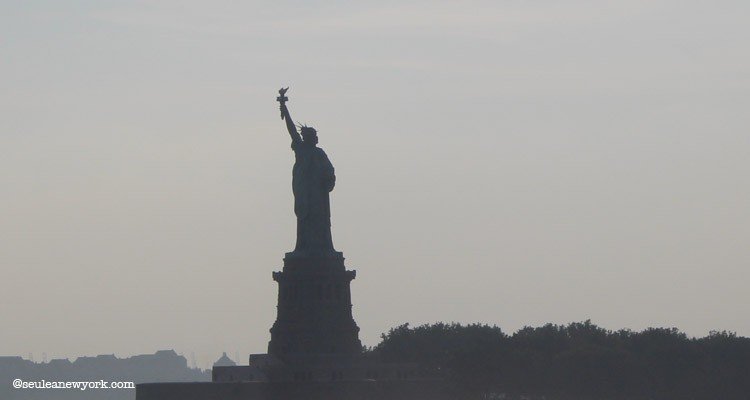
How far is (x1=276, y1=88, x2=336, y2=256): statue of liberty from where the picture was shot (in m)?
97.8

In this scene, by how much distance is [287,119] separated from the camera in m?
97.6

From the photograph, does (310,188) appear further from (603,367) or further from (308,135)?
(603,367)

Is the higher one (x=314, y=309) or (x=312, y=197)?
(x=312, y=197)

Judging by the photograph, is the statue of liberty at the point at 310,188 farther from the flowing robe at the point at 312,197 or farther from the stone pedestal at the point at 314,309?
the stone pedestal at the point at 314,309

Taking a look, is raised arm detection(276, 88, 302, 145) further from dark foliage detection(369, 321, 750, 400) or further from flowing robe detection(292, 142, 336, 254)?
dark foliage detection(369, 321, 750, 400)

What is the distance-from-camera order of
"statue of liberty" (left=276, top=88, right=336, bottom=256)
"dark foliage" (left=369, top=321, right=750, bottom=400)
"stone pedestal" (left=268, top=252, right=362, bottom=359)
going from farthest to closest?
"dark foliage" (left=369, top=321, right=750, bottom=400)
"statue of liberty" (left=276, top=88, right=336, bottom=256)
"stone pedestal" (left=268, top=252, right=362, bottom=359)

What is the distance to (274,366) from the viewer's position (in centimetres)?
9444

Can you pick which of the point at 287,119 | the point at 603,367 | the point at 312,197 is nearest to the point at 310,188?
the point at 312,197

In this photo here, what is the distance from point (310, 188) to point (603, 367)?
2524 centimetres

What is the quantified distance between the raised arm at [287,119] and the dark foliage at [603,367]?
20.6 m

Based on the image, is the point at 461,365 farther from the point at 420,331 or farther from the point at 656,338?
the point at 420,331

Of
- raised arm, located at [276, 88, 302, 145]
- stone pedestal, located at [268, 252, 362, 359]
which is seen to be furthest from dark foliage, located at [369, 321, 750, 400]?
raised arm, located at [276, 88, 302, 145]

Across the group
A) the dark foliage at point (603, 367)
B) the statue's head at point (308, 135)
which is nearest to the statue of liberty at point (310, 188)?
the statue's head at point (308, 135)

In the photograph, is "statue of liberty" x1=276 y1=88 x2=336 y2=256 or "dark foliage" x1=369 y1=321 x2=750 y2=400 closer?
"statue of liberty" x1=276 y1=88 x2=336 y2=256
